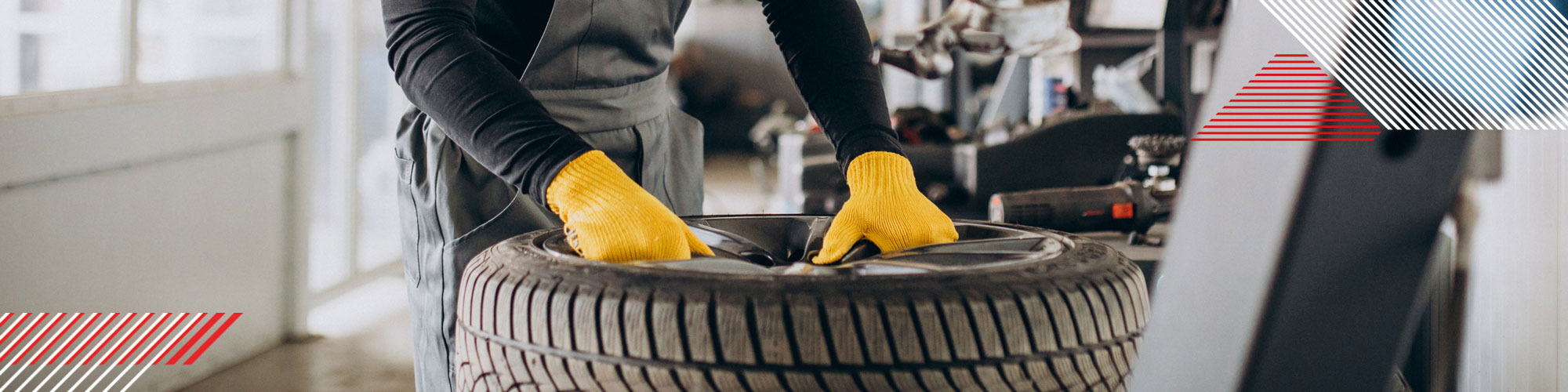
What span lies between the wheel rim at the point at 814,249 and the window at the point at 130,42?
5.17ft

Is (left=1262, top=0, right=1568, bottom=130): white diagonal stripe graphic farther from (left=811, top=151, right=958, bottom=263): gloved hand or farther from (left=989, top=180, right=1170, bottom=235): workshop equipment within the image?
(left=989, top=180, right=1170, bottom=235): workshop equipment

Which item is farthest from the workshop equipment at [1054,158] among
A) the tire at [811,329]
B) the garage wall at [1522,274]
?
the tire at [811,329]

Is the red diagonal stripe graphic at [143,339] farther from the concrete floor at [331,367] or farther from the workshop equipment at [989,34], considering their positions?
the workshop equipment at [989,34]

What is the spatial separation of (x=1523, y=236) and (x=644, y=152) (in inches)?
36.3

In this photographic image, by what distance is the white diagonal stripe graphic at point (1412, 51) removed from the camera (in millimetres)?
391

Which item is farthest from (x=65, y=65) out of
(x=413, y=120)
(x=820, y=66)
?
(x=820, y=66)

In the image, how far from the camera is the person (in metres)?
0.89

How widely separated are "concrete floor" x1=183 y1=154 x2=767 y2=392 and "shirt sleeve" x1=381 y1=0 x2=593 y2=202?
1408mm

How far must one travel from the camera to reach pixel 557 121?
116 cm

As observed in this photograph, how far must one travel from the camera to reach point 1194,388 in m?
0.47

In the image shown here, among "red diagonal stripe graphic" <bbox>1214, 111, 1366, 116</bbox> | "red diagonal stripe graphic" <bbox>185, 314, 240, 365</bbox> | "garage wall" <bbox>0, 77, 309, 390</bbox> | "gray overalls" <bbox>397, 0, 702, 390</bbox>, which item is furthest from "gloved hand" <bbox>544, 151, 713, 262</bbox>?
"red diagonal stripe graphic" <bbox>185, 314, 240, 365</bbox>

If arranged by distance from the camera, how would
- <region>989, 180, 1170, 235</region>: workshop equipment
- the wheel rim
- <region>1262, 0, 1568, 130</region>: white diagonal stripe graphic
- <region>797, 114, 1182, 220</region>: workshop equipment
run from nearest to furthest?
<region>1262, 0, 1568, 130</region>: white diagonal stripe graphic → the wheel rim → <region>989, 180, 1170, 235</region>: workshop equipment → <region>797, 114, 1182, 220</region>: workshop equipment

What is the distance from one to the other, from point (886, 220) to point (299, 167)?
2409 millimetres

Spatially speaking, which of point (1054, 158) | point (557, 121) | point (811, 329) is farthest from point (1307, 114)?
point (1054, 158)
